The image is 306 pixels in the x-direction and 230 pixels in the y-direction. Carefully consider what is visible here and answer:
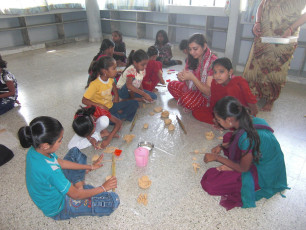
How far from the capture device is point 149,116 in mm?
2711

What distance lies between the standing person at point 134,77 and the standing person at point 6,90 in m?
1.36

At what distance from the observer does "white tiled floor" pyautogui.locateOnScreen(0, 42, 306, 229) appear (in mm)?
1450

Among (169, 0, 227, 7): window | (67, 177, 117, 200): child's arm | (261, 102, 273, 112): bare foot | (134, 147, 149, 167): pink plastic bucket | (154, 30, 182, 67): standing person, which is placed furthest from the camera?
(169, 0, 227, 7): window

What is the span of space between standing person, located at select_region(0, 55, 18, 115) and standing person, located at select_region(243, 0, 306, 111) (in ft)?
10.1

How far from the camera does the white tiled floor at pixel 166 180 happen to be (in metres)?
1.45

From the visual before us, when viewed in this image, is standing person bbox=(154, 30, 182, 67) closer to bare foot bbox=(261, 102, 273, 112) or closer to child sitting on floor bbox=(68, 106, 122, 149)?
bare foot bbox=(261, 102, 273, 112)

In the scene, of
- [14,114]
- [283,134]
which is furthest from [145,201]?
[14,114]

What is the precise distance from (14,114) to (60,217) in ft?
6.35

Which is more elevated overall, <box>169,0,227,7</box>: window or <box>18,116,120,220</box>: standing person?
<box>169,0,227,7</box>: window

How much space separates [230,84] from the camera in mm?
2178

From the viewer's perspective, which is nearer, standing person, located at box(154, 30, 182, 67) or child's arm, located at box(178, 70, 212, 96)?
child's arm, located at box(178, 70, 212, 96)

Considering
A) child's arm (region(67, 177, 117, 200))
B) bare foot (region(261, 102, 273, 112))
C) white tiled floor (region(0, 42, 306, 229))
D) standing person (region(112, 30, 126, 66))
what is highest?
standing person (region(112, 30, 126, 66))

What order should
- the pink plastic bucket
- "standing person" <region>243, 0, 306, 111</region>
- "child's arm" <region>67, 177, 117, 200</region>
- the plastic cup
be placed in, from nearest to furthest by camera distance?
"child's arm" <region>67, 177, 117, 200</region>
the pink plastic bucket
the plastic cup
"standing person" <region>243, 0, 306, 111</region>

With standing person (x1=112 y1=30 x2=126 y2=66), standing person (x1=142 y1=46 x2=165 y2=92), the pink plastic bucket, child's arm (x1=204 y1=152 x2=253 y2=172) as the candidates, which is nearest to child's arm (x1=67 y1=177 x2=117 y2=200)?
the pink plastic bucket
